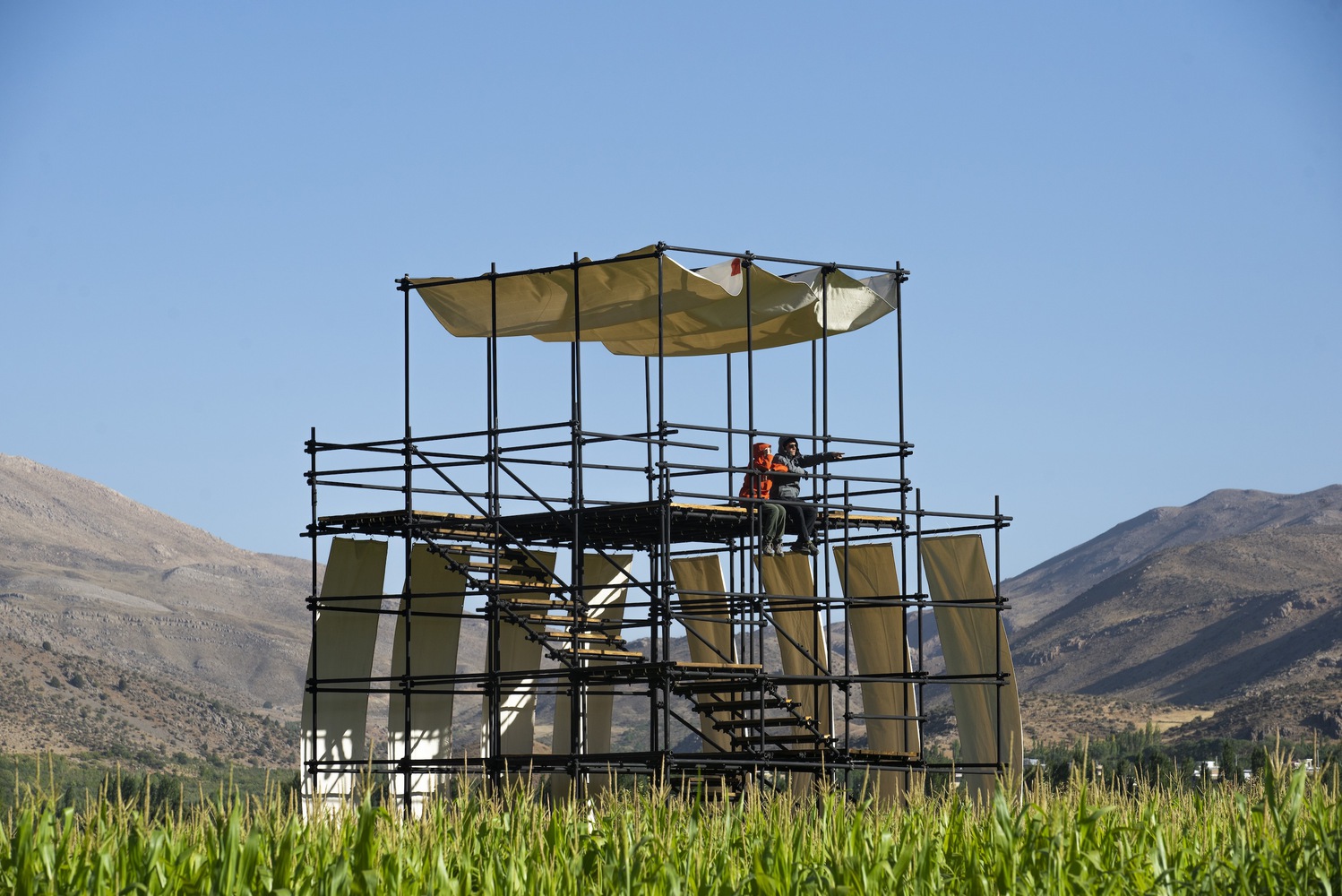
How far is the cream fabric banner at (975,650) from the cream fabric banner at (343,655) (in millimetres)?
7237

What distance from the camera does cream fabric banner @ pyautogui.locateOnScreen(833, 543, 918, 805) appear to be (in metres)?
25.2

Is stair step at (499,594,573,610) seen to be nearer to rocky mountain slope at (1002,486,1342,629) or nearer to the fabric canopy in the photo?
the fabric canopy

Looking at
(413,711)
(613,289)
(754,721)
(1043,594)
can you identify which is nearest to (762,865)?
(754,721)

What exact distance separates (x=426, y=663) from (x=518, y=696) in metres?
1.50

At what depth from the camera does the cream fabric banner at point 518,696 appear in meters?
25.7

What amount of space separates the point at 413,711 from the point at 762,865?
13008mm

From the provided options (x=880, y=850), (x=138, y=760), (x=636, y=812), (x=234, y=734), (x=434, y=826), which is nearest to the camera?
(x=880, y=850)

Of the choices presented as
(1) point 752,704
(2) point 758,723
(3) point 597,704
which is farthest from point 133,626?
(1) point 752,704

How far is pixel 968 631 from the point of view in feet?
79.5

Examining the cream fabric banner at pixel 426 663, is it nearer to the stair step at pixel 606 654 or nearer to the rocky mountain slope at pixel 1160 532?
the stair step at pixel 606 654

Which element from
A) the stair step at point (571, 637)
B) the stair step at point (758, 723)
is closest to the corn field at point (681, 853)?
the stair step at point (758, 723)

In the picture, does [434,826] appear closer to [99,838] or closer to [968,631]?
[99,838]

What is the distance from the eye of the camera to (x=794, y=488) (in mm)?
22922

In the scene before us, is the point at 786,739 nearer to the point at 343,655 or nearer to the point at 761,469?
the point at 761,469
